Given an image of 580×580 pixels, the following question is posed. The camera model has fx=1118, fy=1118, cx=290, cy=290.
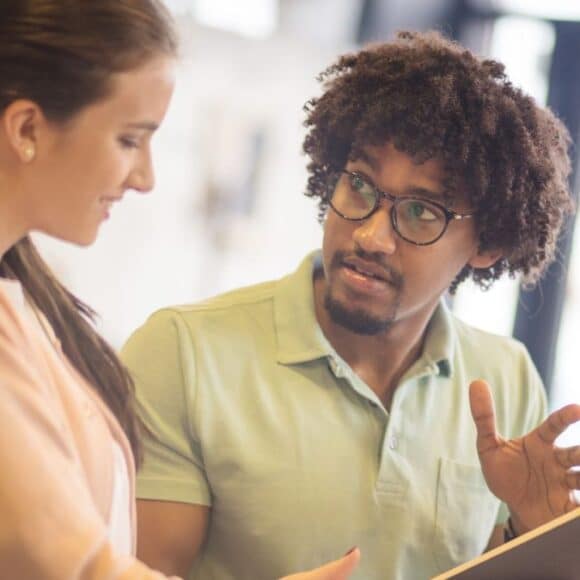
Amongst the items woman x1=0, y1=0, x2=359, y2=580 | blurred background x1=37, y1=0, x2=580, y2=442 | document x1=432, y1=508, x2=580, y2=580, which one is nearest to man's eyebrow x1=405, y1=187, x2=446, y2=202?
document x1=432, y1=508, x2=580, y2=580

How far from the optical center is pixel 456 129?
1490 mm

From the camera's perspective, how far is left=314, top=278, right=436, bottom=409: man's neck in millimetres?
1531

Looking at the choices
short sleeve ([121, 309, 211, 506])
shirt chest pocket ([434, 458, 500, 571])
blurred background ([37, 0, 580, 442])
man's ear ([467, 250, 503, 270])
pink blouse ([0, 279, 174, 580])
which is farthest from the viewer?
blurred background ([37, 0, 580, 442])

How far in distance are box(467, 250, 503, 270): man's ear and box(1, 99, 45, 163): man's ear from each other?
2.99 ft

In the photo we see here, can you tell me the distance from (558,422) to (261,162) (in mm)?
1235

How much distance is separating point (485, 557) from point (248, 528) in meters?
0.37

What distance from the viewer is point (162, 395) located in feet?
4.58

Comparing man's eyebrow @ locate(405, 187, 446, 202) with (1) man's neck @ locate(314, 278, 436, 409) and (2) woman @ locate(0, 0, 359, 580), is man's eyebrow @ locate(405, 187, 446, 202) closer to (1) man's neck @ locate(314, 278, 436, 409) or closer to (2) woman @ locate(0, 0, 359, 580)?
(1) man's neck @ locate(314, 278, 436, 409)

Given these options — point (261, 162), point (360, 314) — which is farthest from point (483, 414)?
point (261, 162)

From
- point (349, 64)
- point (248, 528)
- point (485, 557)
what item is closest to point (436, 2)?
point (349, 64)

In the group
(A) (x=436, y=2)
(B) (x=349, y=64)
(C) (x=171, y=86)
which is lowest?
(C) (x=171, y=86)

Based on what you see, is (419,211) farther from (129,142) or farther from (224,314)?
(129,142)

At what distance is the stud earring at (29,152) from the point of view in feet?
2.81

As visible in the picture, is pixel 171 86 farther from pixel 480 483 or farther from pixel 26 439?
pixel 480 483
